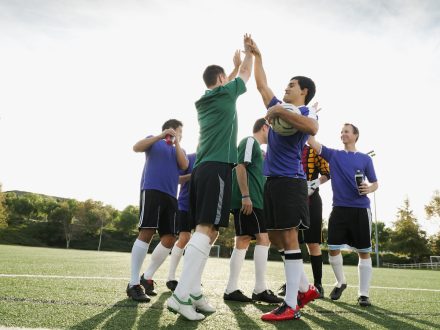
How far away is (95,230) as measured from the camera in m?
74.2

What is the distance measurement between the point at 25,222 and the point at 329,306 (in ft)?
284

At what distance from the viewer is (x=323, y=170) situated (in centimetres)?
612

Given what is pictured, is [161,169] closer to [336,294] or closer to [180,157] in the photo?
[180,157]

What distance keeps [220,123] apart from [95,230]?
7679 centimetres

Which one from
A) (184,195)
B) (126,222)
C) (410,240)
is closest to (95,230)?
(126,222)

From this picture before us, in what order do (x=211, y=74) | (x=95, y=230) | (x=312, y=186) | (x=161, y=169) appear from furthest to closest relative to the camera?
(x=95, y=230)
(x=312, y=186)
(x=161, y=169)
(x=211, y=74)

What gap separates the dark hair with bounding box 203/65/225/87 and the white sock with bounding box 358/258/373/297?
3276 millimetres

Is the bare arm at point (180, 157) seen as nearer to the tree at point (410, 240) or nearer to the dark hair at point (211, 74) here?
the dark hair at point (211, 74)

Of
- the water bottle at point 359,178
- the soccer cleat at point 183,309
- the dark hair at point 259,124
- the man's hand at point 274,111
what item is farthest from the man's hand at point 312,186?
the soccer cleat at point 183,309

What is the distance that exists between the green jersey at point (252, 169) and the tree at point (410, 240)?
53.6m

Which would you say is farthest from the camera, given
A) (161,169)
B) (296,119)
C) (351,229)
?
(351,229)

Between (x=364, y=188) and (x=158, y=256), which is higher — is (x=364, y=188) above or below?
above

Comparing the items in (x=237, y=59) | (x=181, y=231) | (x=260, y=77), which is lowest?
(x=181, y=231)

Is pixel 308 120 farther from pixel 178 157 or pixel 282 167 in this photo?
pixel 178 157
